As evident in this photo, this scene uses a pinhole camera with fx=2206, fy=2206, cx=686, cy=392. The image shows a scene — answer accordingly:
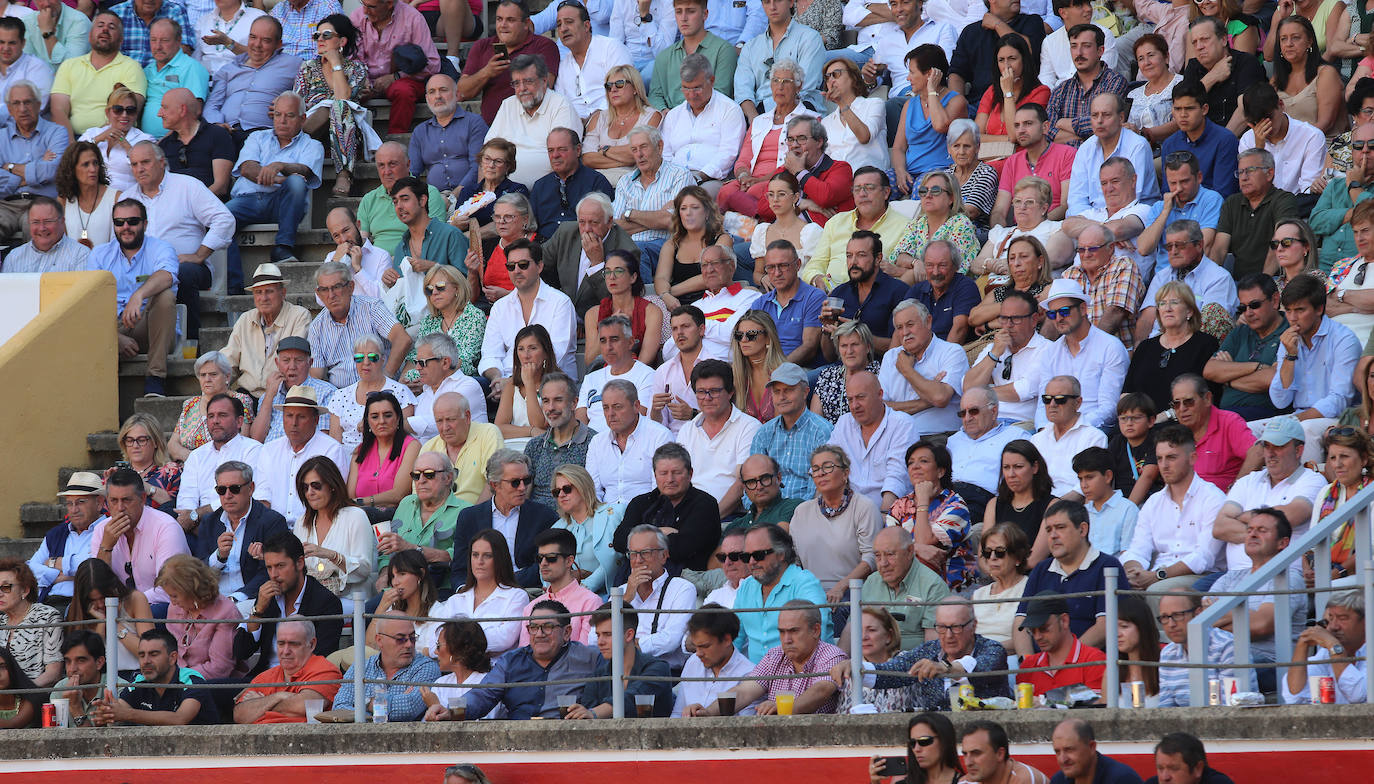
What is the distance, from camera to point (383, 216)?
1495 centimetres

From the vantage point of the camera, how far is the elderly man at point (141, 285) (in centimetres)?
1443

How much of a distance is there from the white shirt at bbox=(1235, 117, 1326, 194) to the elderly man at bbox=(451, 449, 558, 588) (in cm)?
490

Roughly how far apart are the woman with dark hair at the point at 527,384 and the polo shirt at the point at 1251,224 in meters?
4.03

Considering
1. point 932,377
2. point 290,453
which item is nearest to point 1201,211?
point 932,377

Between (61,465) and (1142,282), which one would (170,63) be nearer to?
(61,465)

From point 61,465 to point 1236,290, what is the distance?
7287mm

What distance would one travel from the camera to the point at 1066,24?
1509cm

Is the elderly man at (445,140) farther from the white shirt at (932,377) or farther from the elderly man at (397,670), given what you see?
the elderly man at (397,670)

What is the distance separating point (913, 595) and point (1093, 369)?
2184mm

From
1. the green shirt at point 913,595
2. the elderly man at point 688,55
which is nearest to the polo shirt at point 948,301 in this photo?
the green shirt at point 913,595

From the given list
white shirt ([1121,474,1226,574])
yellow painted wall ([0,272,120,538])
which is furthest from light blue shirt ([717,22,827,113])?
white shirt ([1121,474,1226,574])

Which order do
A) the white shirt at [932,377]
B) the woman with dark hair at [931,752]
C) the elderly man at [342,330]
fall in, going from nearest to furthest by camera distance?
1. the woman with dark hair at [931,752]
2. the white shirt at [932,377]
3. the elderly man at [342,330]

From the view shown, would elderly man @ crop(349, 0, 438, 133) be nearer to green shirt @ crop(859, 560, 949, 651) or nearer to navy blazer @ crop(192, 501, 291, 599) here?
navy blazer @ crop(192, 501, 291, 599)

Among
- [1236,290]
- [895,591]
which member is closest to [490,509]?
[895,591]
